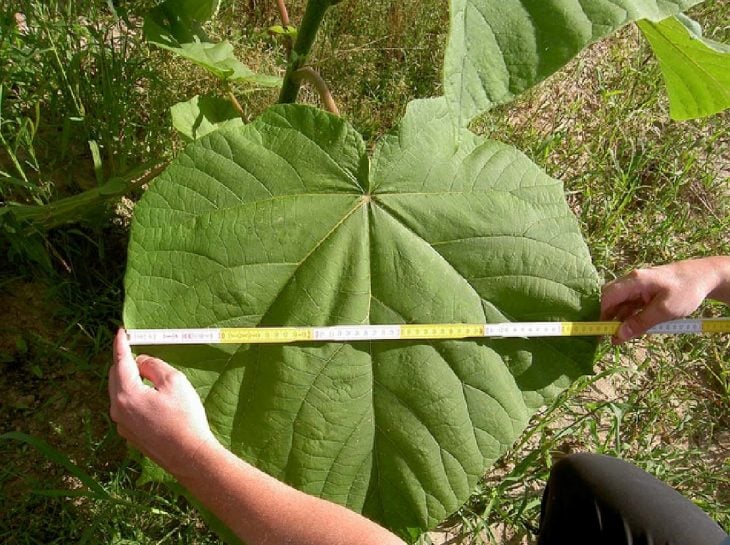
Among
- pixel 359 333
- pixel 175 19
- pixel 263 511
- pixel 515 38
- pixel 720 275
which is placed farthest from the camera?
pixel 175 19

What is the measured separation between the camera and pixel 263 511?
1421 millimetres

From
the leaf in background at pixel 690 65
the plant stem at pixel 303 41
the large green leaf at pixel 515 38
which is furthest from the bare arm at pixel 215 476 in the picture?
the leaf in background at pixel 690 65

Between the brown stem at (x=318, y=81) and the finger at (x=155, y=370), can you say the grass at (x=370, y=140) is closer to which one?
the finger at (x=155, y=370)

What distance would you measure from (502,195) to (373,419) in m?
0.54

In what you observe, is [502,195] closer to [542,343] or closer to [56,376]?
[542,343]

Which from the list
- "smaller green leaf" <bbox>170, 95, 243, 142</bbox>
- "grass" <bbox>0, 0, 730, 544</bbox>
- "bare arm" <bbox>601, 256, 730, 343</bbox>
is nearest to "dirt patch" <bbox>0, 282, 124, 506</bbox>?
"grass" <bbox>0, 0, 730, 544</bbox>

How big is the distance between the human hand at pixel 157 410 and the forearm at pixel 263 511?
3 cm

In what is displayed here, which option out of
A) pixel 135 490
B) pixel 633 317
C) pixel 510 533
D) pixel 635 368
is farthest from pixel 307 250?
pixel 635 368

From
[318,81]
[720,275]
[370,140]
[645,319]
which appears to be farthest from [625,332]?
[370,140]

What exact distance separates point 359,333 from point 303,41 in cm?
61

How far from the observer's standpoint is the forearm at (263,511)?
4.59 feet

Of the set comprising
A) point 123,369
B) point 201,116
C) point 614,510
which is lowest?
point 614,510

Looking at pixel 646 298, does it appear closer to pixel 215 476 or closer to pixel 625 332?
pixel 625 332

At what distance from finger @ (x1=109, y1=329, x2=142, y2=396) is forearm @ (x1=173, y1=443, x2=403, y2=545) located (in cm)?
18
